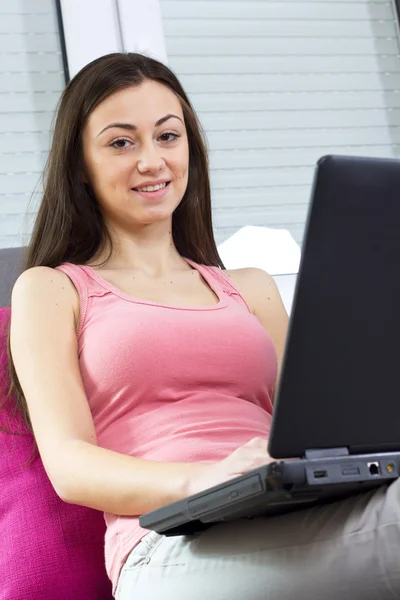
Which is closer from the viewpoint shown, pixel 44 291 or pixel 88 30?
pixel 44 291

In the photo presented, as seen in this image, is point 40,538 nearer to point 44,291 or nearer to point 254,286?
point 44,291

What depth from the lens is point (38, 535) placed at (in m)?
1.40

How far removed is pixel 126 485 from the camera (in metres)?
1.20

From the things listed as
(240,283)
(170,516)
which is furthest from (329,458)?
(240,283)

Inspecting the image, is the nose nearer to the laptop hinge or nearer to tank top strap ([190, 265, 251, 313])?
tank top strap ([190, 265, 251, 313])

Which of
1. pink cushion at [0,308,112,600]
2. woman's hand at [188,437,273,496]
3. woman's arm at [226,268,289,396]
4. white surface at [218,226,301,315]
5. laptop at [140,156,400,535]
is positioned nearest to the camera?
laptop at [140,156,400,535]

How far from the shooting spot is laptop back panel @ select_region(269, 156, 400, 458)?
2.92 feet

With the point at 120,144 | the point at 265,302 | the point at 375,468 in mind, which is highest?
the point at 120,144

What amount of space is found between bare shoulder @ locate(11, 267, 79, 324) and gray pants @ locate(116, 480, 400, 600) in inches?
20.2

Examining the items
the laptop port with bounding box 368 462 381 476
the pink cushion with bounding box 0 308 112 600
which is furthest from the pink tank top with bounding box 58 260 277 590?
the laptop port with bounding box 368 462 381 476

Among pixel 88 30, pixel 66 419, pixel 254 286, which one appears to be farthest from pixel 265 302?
pixel 88 30

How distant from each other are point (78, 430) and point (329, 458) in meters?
0.51

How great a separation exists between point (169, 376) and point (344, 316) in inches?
21.9

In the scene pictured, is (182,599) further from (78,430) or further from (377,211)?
(377,211)
